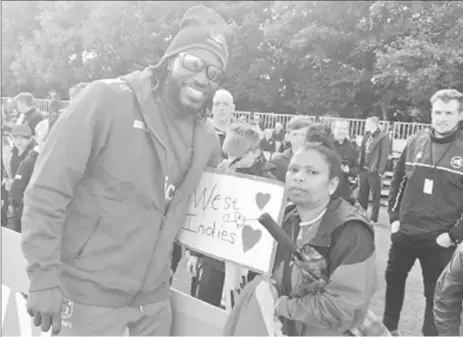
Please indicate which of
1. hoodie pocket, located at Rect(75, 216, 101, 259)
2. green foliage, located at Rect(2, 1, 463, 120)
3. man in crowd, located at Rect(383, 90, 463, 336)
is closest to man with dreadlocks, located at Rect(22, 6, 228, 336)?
hoodie pocket, located at Rect(75, 216, 101, 259)

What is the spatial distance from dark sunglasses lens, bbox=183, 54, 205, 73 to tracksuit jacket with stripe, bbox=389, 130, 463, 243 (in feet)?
7.27

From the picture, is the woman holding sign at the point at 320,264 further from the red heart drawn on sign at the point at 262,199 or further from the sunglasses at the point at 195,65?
the sunglasses at the point at 195,65

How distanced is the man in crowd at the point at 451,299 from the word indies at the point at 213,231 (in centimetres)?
94

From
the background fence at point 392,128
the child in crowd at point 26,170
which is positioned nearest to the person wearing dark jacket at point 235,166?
the child in crowd at point 26,170

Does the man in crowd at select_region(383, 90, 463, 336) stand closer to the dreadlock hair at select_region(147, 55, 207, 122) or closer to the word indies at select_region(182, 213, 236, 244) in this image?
the word indies at select_region(182, 213, 236, 244)

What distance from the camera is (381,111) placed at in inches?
768

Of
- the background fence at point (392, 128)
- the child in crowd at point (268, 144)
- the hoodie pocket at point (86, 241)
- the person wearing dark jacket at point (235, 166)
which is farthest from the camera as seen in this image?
the background fence at point (392, 128)

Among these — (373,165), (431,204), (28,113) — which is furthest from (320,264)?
(373,165)

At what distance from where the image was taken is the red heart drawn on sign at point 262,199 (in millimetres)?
1945

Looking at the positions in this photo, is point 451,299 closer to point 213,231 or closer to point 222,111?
point 213,231

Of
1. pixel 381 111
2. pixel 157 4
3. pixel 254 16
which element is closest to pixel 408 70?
pixel 381 111

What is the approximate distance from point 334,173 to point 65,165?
3.45 feet

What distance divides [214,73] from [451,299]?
1371 mm

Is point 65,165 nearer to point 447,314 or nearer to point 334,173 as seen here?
point 334,173
